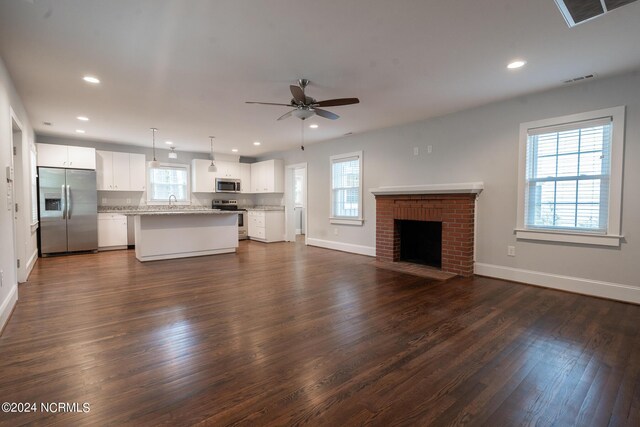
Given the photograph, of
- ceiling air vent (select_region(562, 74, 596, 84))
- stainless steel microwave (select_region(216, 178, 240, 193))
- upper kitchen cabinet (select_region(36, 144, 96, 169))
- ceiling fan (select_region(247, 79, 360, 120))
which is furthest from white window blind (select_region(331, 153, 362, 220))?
upper kitchen cabinet (select_region(36, 144, 96, 169))

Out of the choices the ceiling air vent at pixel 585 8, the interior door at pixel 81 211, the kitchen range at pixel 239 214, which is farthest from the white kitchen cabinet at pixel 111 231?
the ceiling air vent at pixel 585 8

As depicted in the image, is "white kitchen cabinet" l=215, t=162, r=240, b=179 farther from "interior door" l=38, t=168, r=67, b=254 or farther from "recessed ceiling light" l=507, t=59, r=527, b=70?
"recessed ceiling light" l=507, t=59, r=527, b=70

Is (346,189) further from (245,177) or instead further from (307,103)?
(245,177)

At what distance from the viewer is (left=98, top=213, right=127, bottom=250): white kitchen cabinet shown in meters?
6.68

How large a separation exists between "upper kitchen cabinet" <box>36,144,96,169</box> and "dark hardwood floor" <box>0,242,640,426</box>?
3325 mm

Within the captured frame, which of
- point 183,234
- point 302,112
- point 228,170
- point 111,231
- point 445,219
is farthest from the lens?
point 228,170

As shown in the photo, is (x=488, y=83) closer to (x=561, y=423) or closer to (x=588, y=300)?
(x=588, y=300)

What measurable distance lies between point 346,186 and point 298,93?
359 cm

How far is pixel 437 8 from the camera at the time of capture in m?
2.18

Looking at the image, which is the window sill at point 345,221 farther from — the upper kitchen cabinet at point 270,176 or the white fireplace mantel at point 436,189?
the upper kitchen cabinet at point 270,176

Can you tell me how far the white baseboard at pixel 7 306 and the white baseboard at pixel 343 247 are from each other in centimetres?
506

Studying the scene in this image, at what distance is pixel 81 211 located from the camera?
634 cm

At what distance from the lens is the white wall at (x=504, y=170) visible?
333cm

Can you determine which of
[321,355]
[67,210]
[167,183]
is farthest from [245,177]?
[321,355]
